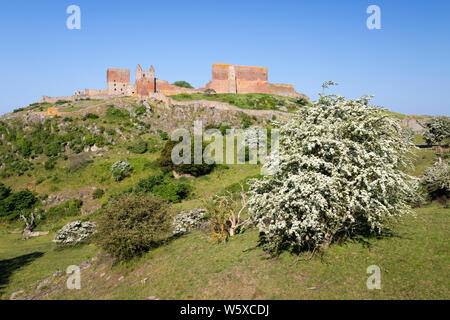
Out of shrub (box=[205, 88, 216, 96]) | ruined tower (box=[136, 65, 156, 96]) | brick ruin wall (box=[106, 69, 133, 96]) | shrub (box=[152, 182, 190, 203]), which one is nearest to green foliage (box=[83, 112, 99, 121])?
ruined tower (box=[136, 65, 156, 96])

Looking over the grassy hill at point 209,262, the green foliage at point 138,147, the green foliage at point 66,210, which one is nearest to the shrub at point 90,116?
the green foliage at point 138,147

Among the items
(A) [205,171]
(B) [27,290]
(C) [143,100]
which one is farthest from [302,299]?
(C) [143,100]

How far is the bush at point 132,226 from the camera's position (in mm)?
18375

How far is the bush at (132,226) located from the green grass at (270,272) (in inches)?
35.6

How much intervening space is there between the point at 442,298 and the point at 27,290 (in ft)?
70.9

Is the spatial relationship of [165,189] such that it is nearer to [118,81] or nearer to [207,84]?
[118,81]

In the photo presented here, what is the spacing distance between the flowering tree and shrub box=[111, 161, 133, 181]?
35.4 meters

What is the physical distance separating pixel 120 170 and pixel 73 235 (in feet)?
60.8

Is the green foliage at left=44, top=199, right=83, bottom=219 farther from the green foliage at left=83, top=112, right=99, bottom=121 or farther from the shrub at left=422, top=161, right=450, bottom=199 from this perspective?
the shrub at left=422, top=161, right=450, bottom=199

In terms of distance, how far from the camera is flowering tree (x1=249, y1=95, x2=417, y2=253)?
11938 millimetres

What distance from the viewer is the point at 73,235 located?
2777 centimetres

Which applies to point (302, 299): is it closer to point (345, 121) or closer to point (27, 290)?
point (345, 121)

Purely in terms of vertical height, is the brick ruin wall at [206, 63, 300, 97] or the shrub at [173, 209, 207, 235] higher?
the brick ruin wall at [206, 63, 300, 97]

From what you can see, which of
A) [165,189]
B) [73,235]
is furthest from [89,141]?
[73,235]
